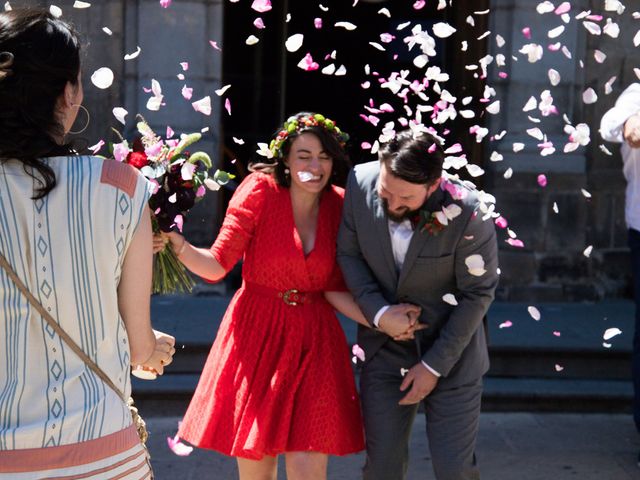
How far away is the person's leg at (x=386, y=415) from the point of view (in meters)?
4.27

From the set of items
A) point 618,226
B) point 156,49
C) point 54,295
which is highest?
point 156,49

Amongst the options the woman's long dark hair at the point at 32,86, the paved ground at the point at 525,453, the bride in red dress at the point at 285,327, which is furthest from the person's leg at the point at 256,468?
the woman's long dark hair at the point at 32,86

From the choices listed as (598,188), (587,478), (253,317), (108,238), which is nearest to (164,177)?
(253,317)

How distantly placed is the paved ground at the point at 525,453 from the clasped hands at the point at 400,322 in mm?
1749

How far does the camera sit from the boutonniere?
416cm

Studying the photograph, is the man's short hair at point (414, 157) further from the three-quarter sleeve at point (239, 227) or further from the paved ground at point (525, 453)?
the paved ground at point (525, 453)

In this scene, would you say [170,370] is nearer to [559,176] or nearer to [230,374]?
[230,374]

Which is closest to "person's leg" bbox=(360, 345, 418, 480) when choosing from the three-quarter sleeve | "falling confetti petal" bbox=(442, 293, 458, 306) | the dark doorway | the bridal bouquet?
"falling confetti petal" bbox=(442, 293, 458, 306)

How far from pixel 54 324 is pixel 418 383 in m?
2.16

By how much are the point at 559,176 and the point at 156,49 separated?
3.49m

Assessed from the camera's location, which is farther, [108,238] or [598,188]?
[598,188]

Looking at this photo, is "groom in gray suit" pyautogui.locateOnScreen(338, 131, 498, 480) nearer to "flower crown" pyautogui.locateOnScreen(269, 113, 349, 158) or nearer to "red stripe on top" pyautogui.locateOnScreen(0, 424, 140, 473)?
"flower crown" pyautogui.locateOnScreen(269, 113, 349, 158)

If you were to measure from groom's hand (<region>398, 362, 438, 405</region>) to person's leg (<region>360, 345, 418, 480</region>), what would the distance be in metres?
0.07

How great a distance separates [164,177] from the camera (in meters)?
3.89
